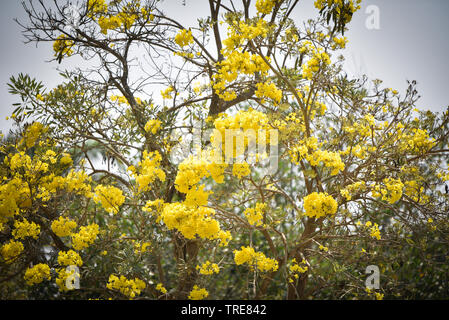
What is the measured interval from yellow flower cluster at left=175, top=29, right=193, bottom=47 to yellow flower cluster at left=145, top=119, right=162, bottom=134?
3.41 ft

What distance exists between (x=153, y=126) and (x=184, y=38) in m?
1.11

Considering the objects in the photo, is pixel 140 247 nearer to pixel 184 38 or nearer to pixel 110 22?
pixel 184 38

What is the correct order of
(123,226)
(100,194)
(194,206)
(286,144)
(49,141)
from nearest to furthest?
(194,206) → (100,194) → (286,144) → (49,141) → (123,226)

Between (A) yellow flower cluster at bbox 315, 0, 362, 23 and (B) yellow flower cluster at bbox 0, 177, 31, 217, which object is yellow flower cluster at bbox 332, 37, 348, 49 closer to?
(A) yellow flower cluster at bbox 315, 0, 362, 23

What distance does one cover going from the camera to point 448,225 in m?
2.90

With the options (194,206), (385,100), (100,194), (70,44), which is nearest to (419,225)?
(385,100)

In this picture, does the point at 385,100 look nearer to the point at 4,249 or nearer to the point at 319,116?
the point at 319,116

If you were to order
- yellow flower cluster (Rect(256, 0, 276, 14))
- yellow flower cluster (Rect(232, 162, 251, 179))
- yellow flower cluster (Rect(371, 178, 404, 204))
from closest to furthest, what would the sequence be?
yellow flower cluster (Rect(232, 162, 251, 179)) < yellow flower cluster (Rect(371, 178, 404, 204)) < yellow flower cluster (Rect(256, 0, 276, 14))

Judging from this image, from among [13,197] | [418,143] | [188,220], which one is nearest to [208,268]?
[188,220]

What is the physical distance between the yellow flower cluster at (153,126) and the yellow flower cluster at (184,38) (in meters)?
1.04

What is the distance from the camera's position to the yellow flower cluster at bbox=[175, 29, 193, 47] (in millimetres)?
3578

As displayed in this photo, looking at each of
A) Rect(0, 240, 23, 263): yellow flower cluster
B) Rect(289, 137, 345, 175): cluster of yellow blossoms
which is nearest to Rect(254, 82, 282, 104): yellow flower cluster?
Rect(289, 137, 345, 175): cluster of yellow blossoms

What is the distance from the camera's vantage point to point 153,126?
3168mm
